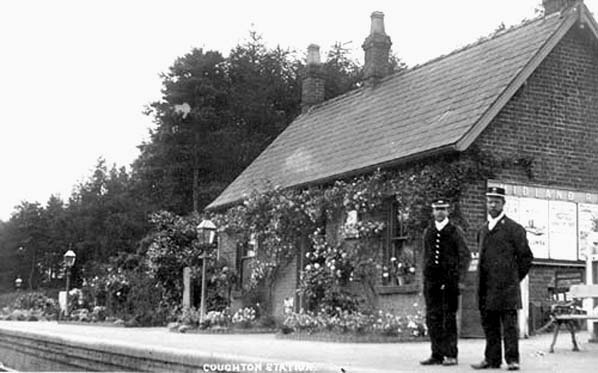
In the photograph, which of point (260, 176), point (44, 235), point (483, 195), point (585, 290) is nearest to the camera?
point (585, 290)

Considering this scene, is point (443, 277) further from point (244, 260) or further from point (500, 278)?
point (244, 260)

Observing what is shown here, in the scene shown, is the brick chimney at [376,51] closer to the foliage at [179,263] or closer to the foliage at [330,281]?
the foliage at [179,263]

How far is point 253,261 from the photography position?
803 inches

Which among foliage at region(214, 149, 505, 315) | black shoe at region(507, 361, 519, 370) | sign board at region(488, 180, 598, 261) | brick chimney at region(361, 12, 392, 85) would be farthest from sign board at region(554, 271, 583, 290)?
brick chimney at region(361, 12, 392, 85)

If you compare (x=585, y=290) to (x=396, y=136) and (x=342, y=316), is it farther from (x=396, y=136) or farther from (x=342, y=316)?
(x=396, y=136)

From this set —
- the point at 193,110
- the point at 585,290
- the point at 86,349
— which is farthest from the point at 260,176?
the point at 193,110

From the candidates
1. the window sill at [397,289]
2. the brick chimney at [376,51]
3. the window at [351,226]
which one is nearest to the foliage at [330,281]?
the window at [351,226]

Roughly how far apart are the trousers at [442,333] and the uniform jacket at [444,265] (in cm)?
9

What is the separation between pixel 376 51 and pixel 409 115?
515cm

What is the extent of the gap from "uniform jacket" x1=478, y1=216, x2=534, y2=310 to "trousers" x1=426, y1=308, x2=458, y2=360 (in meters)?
0.43

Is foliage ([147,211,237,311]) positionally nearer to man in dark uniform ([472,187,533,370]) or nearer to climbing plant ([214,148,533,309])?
climbing plant ([214,148,533,309])

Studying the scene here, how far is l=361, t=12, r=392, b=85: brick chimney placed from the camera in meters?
21.9

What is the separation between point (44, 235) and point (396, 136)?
65.6 metres

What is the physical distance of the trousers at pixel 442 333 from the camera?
7.93 meters
